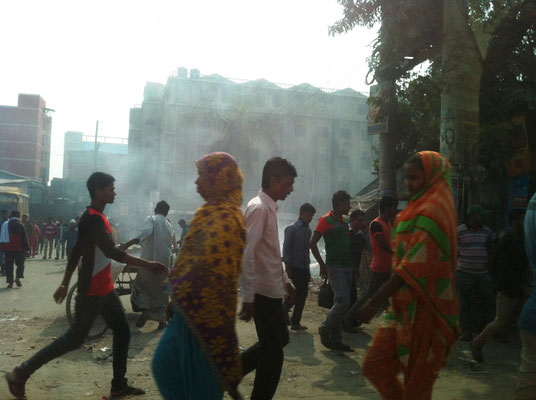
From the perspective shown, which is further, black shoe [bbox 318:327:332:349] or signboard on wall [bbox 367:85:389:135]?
signboard on wall [bbox 367:85:389:135]

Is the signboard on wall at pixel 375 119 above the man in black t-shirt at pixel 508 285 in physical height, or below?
above

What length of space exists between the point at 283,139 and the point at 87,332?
4257 centimetres

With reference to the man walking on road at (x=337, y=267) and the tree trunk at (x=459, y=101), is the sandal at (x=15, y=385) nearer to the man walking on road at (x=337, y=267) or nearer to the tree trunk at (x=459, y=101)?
the man walking on road at (x=337, y=267)

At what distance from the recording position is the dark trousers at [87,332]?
13.8 ft

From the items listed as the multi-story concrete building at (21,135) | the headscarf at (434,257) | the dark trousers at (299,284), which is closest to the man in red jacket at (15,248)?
the dark trousers at (299,284)

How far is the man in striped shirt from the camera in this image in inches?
283

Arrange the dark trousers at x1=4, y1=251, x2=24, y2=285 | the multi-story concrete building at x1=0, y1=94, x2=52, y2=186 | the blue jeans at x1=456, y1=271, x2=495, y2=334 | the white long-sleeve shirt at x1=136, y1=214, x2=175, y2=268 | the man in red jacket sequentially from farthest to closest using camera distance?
Result: the multi-story concrete building at x1=0, y1=94, x2=52, y2=186
the man in red jacket
the dark trousers at x1=4, y1=251, x2=24, y2=285
the white long-sleeve shirt at x1=136, y1=214, x2=175, y2=268
the blue jeans at x1=456, y1=271, x2=495, y2=334

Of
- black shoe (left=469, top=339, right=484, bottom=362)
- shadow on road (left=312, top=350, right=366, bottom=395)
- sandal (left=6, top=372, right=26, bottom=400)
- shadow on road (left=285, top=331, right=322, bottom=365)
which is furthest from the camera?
shadow on road (left=285, top=331, right=322, bottom=365)

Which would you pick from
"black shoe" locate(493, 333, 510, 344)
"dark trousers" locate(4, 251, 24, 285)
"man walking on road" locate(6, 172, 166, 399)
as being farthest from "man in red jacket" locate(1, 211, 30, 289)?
"black shoe" locate(493, 333, 510, 344)

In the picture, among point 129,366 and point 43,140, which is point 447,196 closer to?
point 129,366

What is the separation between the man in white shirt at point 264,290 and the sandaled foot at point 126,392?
143 centimetres

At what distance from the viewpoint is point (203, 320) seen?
2.62 metres

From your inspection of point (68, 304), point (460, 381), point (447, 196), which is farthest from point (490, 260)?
point (68, 304)

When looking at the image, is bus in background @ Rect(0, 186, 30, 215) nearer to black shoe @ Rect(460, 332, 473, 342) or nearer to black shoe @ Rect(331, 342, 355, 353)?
black shoe @ Rect(331, 342, 355, 353)
